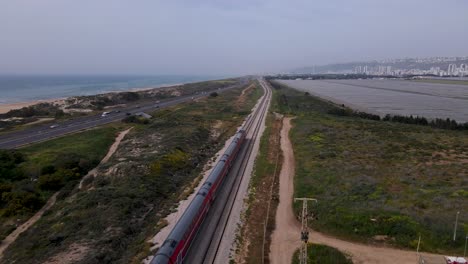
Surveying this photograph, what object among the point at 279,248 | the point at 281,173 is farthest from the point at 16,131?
the point at 279,248

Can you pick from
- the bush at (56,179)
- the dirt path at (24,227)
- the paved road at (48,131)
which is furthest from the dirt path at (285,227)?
the paved road at (48,131)

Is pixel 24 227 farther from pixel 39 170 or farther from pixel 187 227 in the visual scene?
pixel 187 227

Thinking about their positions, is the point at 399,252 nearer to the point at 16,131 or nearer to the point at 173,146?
the point at 173,146

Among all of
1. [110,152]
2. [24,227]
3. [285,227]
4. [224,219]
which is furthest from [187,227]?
[110,152]

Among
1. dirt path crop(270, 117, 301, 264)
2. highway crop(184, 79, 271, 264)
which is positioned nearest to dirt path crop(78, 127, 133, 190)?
highway crop(184, 79, 271, 264)

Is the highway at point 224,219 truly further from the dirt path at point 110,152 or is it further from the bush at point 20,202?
the bush at point 20,202

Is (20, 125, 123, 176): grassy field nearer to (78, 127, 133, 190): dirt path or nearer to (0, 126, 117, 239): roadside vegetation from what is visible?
(0, 126, 117, 239): roadside vegetation
